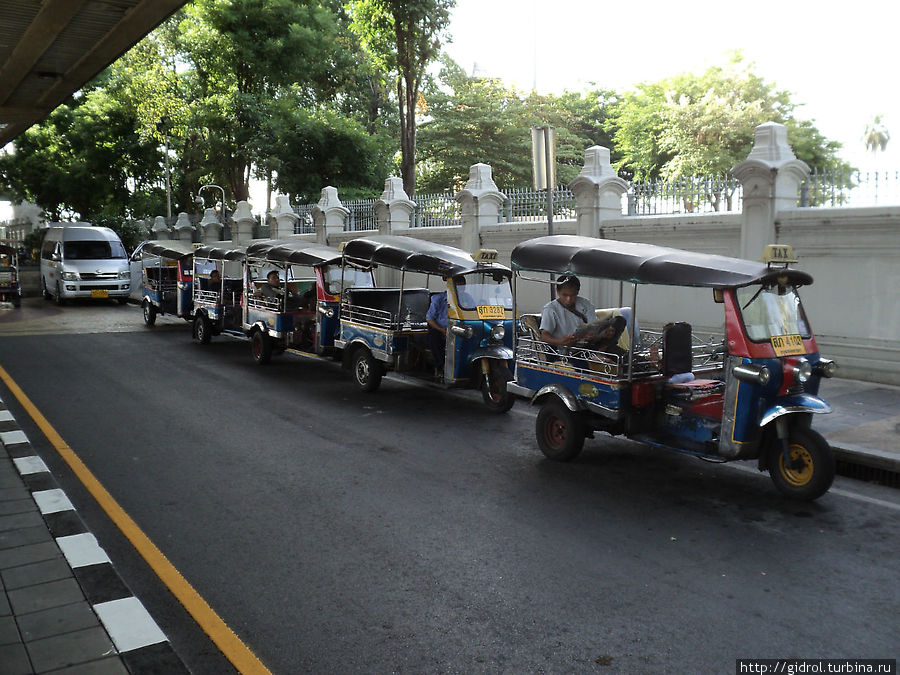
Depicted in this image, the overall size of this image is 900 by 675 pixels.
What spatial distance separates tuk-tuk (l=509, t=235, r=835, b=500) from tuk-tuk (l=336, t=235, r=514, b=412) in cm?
193

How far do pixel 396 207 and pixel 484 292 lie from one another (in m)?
11.6

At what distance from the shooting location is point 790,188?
490 inches

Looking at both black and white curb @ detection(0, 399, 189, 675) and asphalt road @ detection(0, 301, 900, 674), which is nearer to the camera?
black and white curb @ detection(0, 399, 189, 675)

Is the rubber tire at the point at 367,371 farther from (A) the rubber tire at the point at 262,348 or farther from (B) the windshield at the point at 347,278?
(A) the rubber tire at the point at 262,348

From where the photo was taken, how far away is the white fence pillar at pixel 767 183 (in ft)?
40.2

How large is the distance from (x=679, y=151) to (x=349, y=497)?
121 feet

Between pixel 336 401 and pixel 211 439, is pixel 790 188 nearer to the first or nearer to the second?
pixel 336 401

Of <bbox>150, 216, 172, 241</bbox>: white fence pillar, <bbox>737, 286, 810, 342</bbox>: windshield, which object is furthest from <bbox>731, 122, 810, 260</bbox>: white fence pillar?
<bbox>150, 216, 172, 241</bbox>: white fence pillar

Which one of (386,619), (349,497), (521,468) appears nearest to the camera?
(386,619)

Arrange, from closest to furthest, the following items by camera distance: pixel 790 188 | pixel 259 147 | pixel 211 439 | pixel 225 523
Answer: pixel 225 523
pixel 211 439
pixel 790 188
pixel 259 147

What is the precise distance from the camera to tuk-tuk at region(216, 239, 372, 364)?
1284 cm

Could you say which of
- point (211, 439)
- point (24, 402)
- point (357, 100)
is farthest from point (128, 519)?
point (357, 100)

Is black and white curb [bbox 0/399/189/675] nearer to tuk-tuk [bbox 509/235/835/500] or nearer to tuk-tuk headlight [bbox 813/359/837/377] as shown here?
tuk-tuk [bbox 509/235/835/500]

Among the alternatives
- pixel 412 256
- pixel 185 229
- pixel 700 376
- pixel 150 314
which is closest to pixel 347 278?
pixel 412 256
